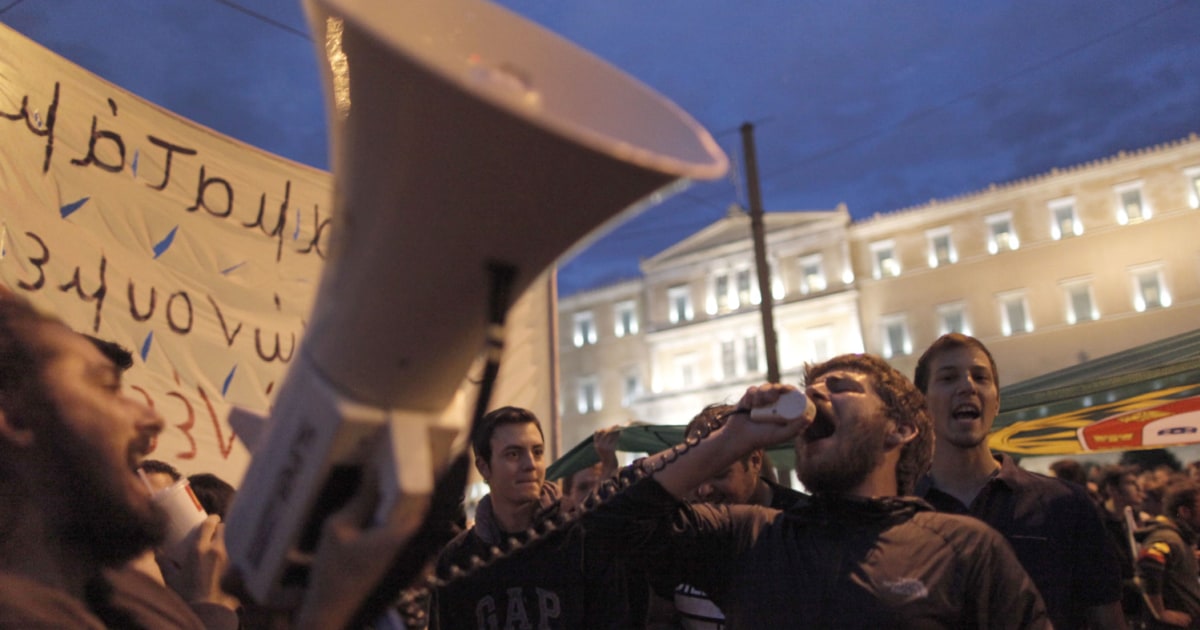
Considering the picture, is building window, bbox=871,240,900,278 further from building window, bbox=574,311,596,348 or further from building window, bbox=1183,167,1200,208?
building window, bbox=574,311,596,348

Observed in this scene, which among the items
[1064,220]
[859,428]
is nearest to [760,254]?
[859,428]

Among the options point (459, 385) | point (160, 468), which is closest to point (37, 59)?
point (160, 468)

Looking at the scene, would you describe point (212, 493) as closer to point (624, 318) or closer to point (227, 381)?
point (227, 381)

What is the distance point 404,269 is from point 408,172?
0.11 m

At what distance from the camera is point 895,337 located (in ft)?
126

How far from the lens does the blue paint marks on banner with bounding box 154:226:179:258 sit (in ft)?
14.5

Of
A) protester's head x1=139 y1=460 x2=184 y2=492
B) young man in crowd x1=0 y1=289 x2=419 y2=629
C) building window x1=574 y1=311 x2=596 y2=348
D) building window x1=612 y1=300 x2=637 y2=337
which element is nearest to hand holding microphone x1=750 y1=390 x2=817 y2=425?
young man in crowd x1=0 y1=289 x2=419 y2=629

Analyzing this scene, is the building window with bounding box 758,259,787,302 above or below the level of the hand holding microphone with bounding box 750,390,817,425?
above

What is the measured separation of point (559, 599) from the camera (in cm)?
280

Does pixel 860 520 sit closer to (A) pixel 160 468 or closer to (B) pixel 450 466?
(B) pixel 450 466

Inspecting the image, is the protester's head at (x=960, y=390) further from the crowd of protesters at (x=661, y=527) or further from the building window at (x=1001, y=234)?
the building window at (x=1001, y=234)

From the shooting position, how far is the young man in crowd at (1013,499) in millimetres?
2717

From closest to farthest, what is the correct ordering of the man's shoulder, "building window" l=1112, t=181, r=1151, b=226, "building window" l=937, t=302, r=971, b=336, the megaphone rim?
1. the megaphone rim
2. the man's shoulder
3. "building window" l=1112, t=181, r=1151, b=226
4. "building window" l=937, t=302, r=971, b=336

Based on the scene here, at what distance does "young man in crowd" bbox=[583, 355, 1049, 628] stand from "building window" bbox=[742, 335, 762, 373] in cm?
3925
